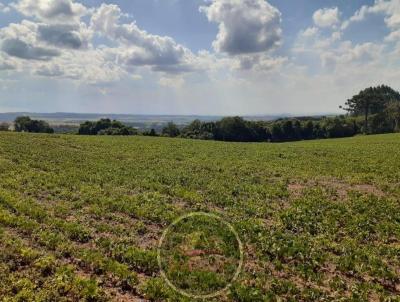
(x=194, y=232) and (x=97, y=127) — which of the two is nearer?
(x=194, y=232)

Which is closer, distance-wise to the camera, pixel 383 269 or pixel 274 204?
pixel 383 269

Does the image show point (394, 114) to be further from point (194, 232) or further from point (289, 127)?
point (194, 232)

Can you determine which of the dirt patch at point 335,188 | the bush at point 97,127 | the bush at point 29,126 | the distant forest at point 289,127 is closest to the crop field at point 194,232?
the dirt patch at point 335,188

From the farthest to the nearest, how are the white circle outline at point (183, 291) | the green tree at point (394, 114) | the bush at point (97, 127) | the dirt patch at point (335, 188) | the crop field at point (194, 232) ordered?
the green tree at point (394, 114)
the bush at point (97, 127)
the dirt patch at point (335, 188)
the crop field at point (194, 232)
the white circle outline at point (183, 291)

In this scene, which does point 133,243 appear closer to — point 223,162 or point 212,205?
point 212,205

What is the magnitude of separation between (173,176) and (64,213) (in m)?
10.4

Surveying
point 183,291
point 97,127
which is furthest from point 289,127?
point 183,291

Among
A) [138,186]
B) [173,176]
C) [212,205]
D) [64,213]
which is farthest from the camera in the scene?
[173,176]

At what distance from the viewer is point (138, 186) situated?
71.8 ft

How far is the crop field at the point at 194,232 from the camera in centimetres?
981

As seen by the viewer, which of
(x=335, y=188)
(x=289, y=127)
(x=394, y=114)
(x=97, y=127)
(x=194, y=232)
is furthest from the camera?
(x=289, y=127)

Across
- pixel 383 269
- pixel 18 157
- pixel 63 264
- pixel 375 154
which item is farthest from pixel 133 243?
pixel 375 154

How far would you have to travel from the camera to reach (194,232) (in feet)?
43.9

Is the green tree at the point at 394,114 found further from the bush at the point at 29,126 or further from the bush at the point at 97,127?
the bush at the point at 29,126
